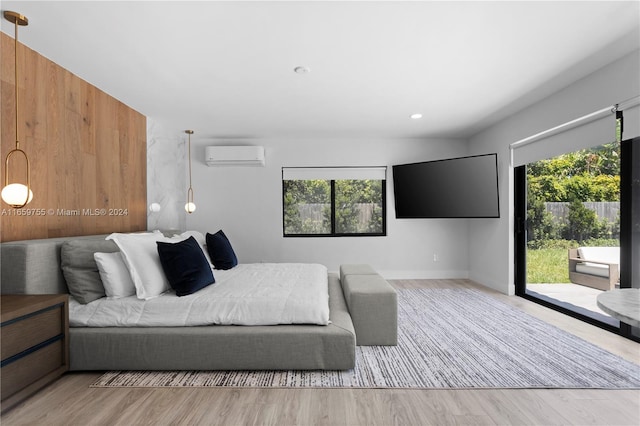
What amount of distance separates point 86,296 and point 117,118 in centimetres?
205

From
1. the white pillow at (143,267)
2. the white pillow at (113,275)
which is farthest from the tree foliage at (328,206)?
the white pillow at (113,275)

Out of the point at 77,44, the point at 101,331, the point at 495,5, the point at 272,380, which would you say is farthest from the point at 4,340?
the point at 495,5

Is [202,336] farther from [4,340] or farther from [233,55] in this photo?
[233,55]

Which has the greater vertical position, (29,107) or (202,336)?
(29,107)

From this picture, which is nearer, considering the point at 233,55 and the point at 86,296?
the point at 86,296

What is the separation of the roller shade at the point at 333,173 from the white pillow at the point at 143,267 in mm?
2981

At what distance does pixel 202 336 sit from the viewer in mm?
2178

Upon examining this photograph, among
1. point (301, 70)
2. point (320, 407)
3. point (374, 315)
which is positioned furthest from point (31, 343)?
point (301, 70)

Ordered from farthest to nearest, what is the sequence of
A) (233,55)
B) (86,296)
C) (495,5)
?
(233,55), (86,296), (495,5)

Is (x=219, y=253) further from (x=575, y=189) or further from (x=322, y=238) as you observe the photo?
(x=575, y=189)

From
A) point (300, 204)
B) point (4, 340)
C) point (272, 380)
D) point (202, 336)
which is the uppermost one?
point (300, 204)

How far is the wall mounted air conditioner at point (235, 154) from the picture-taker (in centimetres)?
495

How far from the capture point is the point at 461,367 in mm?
2248

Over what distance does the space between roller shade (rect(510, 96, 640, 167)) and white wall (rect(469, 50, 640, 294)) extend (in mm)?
55
